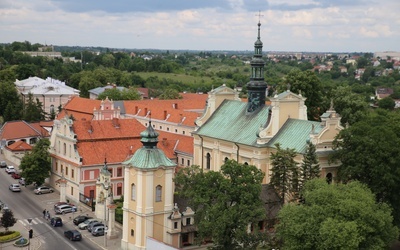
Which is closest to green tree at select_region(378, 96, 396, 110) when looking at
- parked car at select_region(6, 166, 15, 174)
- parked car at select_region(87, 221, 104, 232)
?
parked car at select_region(6, 166, 15, 174)

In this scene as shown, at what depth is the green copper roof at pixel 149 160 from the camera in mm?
42344

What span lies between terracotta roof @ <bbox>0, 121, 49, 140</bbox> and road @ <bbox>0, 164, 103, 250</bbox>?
17782mm

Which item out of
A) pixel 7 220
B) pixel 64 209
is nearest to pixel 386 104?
pixel 64 209

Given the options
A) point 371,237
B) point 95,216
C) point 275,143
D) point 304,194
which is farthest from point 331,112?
point 95,216

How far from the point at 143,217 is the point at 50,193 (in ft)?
73.6

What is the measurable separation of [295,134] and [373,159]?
27.4 ft

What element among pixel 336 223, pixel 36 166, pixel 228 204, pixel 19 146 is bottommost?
pixel 19 146

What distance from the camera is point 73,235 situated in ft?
152

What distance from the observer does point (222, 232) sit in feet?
126

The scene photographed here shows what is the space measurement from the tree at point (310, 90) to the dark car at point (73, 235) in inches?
1370

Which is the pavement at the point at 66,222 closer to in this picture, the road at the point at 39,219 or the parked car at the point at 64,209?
the road at the point at 39,219

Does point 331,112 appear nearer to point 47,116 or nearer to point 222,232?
point 222,232

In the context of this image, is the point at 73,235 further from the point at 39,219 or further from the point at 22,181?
the point at 22,181

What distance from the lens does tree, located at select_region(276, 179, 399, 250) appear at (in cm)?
3509
